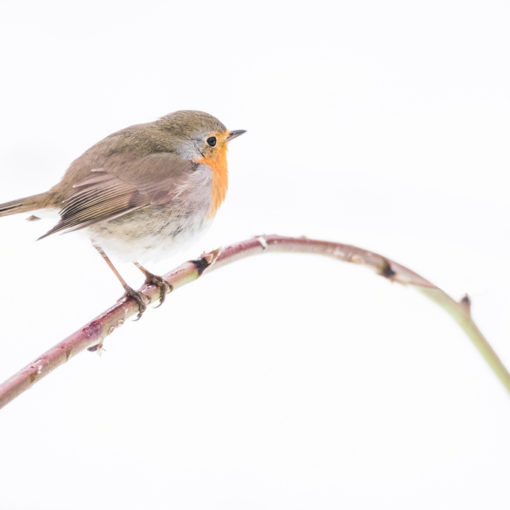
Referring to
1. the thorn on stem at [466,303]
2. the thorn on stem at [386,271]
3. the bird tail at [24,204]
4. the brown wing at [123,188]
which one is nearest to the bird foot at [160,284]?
the brown wing at [123,188]

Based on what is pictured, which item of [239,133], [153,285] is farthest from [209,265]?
[239,133]

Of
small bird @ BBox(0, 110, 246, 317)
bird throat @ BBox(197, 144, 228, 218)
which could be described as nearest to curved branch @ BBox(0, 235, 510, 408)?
small bird @ BBox(0, 110, 246, 317)

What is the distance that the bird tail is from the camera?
6.02ft

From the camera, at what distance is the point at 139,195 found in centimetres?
191

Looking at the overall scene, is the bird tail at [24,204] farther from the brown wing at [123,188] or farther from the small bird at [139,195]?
the brown wing at [123,188]

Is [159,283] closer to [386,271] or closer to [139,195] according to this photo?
[139,195]

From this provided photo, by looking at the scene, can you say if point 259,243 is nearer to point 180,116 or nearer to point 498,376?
point 498,376

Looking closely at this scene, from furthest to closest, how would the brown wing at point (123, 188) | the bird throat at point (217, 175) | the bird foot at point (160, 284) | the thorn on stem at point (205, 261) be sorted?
the bird throat at point (217, 175), the brown wing at point (123, 188), the bird foot at point (160, 284), the thorn on stem at point (205, 261)

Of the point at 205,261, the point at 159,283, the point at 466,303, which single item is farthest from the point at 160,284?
the point at 466,303

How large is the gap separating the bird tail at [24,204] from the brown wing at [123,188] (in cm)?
11

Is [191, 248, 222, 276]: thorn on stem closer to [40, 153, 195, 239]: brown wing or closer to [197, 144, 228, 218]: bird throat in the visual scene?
[40, 153, 195, 239]: brown wing

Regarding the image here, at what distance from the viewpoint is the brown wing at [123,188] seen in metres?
1.83

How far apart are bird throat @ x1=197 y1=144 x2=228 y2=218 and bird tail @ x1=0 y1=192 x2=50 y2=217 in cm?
52

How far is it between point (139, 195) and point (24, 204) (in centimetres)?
35
